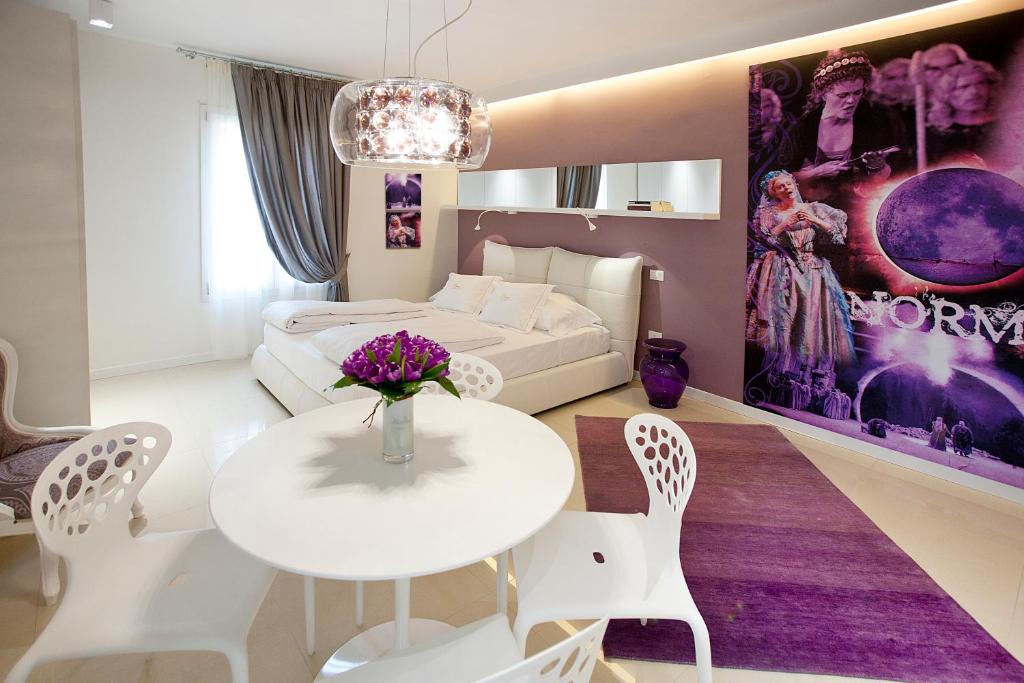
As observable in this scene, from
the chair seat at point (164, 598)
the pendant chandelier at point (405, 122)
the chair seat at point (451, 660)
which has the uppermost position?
the pendant chandelier at point (405, 122)

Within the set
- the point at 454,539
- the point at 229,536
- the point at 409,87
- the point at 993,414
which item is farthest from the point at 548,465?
the point at 993,414

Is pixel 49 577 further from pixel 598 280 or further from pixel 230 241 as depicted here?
pixel 598 280

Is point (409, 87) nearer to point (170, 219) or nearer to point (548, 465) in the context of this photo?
point (548, 465)

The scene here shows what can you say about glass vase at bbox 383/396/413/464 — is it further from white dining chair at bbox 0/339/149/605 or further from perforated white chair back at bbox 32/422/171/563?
white dining chair at bbox 0/339/149/605

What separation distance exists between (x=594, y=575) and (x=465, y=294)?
3.79 metres

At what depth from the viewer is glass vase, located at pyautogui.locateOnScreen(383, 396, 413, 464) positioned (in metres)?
1.69

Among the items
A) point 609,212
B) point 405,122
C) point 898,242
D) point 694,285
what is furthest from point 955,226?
point 405,122

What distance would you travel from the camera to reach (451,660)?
1.33 metres

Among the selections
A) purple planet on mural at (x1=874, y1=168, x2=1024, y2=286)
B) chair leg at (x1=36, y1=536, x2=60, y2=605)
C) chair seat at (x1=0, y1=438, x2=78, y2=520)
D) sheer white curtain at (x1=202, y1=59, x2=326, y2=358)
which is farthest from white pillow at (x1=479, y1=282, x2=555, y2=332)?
chair leg at (x1=36, y1=536, x2=60, y2=605)

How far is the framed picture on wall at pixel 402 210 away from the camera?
20.0 ft

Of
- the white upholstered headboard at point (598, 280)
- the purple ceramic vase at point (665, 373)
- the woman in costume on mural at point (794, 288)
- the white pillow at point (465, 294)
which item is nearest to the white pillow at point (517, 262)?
the white upholstered headboard at point (598, 280)

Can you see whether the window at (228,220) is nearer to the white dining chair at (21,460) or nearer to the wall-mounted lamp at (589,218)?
the white dining chair at (21,460)

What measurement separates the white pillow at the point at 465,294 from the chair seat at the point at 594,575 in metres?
3.37

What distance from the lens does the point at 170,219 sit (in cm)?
482
